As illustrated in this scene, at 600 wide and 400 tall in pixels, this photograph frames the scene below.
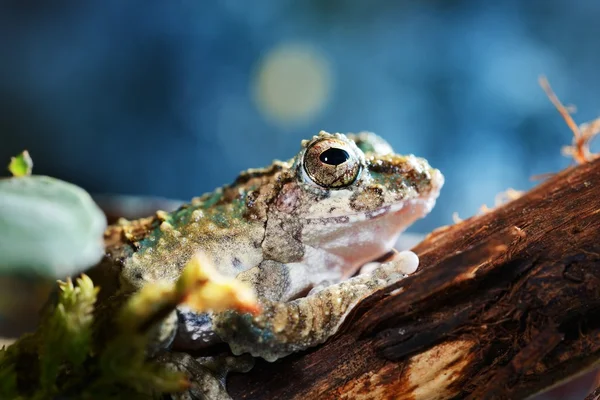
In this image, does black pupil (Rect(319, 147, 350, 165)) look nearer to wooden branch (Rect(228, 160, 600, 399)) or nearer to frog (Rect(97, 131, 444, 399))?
frog (Rect(97, 131, 444, 399))

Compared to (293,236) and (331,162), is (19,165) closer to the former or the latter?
(293,236)

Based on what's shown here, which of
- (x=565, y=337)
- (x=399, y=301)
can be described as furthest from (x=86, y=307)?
(x=565, y=337)

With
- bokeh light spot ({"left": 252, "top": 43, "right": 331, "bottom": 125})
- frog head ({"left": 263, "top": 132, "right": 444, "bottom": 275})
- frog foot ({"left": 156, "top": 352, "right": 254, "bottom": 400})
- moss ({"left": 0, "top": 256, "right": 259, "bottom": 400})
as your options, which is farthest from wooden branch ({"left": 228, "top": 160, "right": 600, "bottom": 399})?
bokeh light spot ({"left": 252, "top": 43, "right": 331, "bottom": 125})

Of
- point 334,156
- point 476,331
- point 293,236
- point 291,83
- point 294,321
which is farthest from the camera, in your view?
point 291,83

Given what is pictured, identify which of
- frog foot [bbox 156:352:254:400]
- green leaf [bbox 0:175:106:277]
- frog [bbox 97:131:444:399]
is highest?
green leaf [bbox 0:175:106:277]

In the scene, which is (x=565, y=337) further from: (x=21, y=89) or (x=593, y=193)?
(x=21, y=89)

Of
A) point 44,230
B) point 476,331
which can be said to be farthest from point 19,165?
point 476,331

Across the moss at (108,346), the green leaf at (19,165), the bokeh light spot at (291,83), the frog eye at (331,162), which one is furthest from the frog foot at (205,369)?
the bokeh light spot at (291,83)
